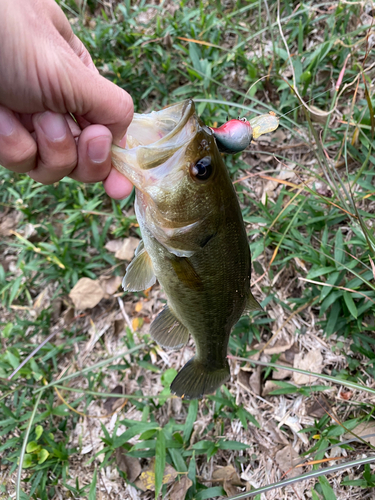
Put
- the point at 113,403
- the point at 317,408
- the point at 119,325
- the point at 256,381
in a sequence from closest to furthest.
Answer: the point at 317,408 → the point at 256,381 → the point at 113,403 → the point at 119,325

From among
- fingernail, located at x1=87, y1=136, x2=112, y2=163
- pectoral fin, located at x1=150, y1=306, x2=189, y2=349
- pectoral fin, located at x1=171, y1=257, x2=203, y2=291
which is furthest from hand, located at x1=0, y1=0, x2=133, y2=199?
pectoral fin, located at x1=150, y1=306, x2=189, y2=349

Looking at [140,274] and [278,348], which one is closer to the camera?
[140,274]

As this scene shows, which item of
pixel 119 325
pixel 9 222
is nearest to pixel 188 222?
pixel 119 325

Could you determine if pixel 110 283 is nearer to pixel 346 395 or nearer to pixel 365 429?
pixel 346 395

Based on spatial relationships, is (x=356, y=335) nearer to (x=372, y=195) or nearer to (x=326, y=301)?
(x=326, y=301)

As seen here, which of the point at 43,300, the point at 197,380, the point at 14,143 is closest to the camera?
the point at 14,143

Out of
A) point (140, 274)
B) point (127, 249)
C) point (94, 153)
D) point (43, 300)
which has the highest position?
point (94, 153)

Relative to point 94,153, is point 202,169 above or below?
below
